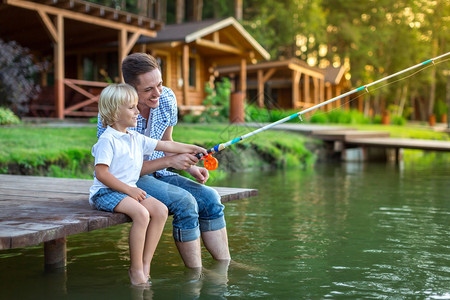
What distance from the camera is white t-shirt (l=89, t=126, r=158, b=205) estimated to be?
3.33m

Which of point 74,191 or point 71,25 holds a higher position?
point 71,25

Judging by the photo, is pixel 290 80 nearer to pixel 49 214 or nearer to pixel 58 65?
pixel 58 65

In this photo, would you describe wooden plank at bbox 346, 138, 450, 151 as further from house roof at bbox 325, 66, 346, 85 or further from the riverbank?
house roof at bbox 325, 66, 346, 85

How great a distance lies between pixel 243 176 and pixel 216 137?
99cm

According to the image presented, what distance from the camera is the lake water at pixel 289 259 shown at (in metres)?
3.32

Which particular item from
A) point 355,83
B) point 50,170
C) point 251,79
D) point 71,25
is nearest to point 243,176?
point 50,170

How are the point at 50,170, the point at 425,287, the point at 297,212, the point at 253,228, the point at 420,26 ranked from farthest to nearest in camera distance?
1. the point at 420,26
2. the point at 50,170
3. the point at 297,212
4. the point at 253,228
5. the point at 425,287

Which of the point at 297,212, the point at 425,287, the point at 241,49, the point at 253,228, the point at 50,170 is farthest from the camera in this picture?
the point at 241,49

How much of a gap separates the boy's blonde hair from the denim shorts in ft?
1.34

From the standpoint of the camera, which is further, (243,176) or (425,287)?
(243,176)

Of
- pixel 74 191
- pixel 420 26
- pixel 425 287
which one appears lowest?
pixel 425 287

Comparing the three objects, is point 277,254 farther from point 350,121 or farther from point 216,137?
point 350,121

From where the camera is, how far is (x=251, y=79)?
29984 mm

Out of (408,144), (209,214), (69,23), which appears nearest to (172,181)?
(209,214)
